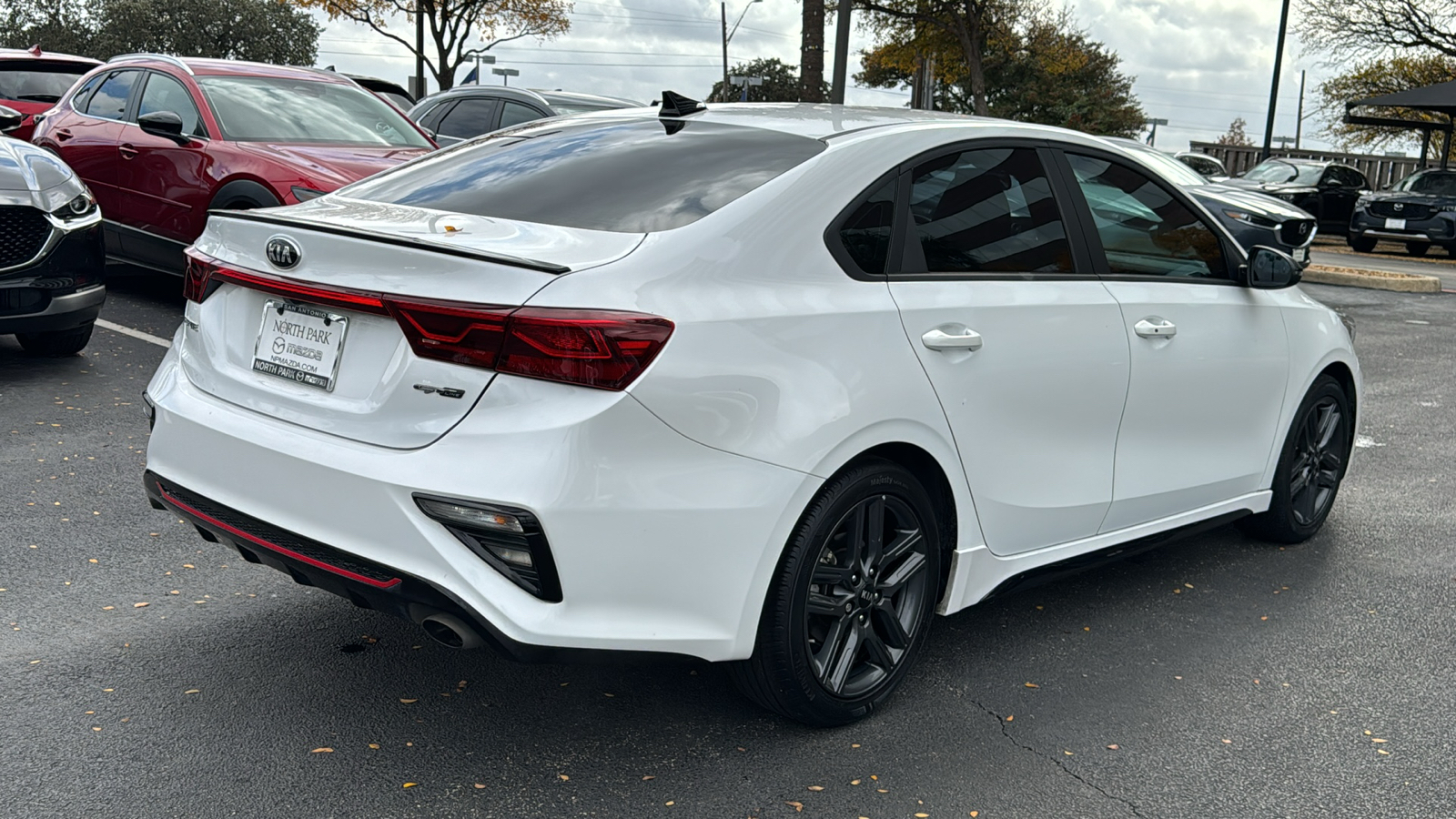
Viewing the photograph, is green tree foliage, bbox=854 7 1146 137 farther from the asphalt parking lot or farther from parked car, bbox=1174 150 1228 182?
the asphalt parking lot

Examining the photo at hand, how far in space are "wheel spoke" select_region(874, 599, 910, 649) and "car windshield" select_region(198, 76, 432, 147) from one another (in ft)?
21.1

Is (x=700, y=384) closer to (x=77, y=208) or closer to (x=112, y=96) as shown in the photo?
(x=77, y=208)

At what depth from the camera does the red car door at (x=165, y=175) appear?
27.5 feet

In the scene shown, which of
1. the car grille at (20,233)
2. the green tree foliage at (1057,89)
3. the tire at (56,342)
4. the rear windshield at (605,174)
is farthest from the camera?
the green tree foliage at (1057,89)

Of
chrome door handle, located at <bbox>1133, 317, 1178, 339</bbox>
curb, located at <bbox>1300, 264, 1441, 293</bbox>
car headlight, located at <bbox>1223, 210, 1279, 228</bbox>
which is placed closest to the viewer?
chrome door handle, located at <bbox>1133, 317, 1178, 339</bbox>

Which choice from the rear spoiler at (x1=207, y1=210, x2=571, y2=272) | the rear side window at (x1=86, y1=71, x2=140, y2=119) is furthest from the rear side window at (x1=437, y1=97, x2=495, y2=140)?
the rear spoiler at (x1=207, y1=210, x2=571, y2=272)

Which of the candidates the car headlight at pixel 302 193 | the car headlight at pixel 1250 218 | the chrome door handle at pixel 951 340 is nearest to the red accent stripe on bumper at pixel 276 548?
the chrome door handle at pixel 951 340

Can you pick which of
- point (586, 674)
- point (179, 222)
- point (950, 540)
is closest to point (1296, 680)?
point (950, 540)

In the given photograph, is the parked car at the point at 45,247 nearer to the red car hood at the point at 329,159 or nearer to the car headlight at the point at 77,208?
the car headlight at the point at 77,208

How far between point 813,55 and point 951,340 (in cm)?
1478

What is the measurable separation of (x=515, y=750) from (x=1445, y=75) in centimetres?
4038

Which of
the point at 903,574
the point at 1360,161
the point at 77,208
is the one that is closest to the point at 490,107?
the point at 77,208

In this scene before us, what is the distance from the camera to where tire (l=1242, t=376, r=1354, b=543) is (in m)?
4.99

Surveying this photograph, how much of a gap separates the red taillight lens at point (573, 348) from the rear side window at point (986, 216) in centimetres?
100
